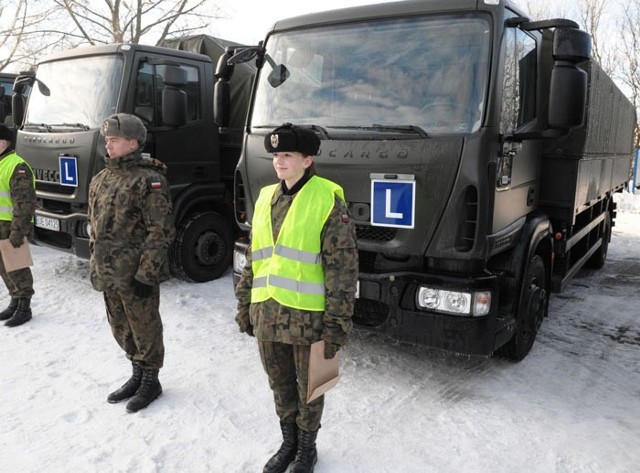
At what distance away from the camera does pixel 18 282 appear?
183 inches

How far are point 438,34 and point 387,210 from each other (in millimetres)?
1127

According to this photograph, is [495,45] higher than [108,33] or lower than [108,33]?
lower

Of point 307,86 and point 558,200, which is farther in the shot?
point 558,200

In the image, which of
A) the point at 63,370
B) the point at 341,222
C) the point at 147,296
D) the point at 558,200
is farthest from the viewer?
the point at 558,200

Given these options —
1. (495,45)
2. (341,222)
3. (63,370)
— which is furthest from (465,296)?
(63,370)

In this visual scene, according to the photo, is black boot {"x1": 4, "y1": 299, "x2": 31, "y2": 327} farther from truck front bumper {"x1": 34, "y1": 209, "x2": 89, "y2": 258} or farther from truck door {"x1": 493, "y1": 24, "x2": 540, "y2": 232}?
truck door {"x1": 493, "y1": 24, "x2": 540, "y2": 232}

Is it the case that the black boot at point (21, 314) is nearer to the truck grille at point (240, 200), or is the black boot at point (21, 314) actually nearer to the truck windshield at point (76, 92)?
the truck windshield at point (76, 92)

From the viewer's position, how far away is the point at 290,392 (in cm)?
269

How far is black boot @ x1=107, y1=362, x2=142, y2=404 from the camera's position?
11.0ft

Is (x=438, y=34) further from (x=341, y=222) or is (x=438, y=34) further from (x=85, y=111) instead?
(x=85, y=111)

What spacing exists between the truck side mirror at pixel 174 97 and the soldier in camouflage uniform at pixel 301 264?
288cm

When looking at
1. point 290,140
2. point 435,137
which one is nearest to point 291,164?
point 290,140

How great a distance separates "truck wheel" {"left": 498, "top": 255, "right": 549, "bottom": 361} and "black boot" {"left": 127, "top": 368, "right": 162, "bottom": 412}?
2411 mm

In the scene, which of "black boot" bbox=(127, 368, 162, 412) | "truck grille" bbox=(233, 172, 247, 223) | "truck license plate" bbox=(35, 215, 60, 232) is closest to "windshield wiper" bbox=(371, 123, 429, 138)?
"truck grille" bbox=(233, 172, 247, 223)
